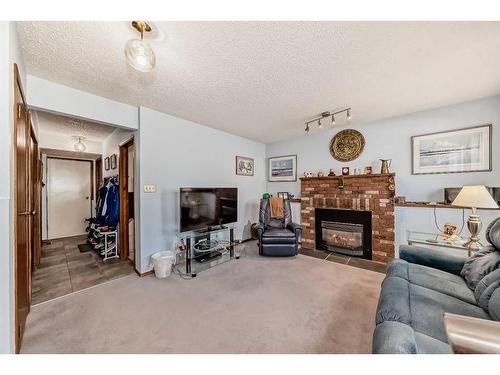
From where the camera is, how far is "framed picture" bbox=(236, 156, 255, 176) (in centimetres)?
420

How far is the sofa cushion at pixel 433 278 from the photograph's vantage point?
137 centimetres

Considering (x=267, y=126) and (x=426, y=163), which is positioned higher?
(x=267, y=126)

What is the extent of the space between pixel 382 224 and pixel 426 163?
1.13 metres

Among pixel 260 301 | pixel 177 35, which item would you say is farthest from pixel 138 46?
pixel 260 301

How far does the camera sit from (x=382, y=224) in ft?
10.2

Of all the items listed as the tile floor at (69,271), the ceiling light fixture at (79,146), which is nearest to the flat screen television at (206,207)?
the tile floor at (69,271)

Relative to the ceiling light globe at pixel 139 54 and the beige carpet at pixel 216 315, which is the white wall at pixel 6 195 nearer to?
the beige carpet at pixel 216 315

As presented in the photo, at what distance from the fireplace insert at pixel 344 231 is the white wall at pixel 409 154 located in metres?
0.45

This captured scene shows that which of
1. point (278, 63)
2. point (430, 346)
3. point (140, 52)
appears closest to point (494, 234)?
point (430, 346)
